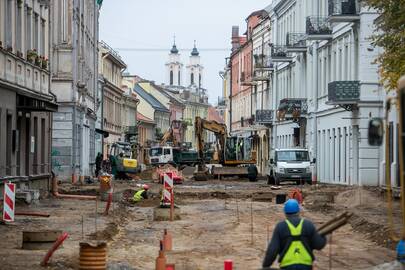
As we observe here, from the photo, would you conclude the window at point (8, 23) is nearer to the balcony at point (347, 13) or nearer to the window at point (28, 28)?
the window at point (28, 28)

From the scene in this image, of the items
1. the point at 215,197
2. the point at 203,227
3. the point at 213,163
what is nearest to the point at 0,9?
the point at 203,227

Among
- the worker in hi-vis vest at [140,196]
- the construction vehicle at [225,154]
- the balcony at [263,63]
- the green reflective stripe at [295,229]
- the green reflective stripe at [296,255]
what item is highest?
the balcony at [263,63]

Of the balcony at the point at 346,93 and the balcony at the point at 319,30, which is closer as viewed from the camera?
the balcony at the point at 346,93

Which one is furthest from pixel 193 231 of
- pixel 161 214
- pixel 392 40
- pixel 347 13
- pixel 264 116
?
pixel 264 116

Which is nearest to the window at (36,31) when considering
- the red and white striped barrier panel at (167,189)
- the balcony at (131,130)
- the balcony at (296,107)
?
the red and white striped barrier panel at (167,189)

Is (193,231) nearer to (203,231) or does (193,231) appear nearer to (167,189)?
(203,231)

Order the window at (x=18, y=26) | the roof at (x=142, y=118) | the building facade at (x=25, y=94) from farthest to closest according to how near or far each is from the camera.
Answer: the roof at (x=142, y=118) < the window at (x=18, y=26) < the building facade at (x=25, y=94)

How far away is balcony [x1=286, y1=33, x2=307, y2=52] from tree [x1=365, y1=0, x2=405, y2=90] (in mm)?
35264

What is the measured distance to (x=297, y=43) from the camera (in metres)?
65.2

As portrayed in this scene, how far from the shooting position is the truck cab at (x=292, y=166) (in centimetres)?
5525

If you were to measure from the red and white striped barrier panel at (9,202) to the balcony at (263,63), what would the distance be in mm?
56476

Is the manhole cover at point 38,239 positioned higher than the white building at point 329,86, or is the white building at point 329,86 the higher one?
the white building at point 329,86

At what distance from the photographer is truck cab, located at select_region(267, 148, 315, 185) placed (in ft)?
181

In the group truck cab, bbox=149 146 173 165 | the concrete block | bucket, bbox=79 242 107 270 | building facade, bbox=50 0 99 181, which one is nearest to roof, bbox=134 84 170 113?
truck cab, bbox=149 146 173 165
